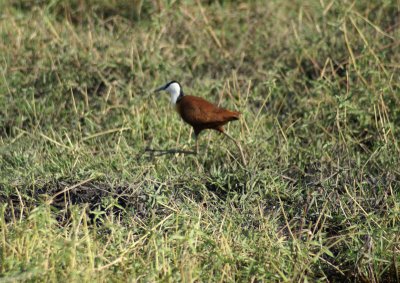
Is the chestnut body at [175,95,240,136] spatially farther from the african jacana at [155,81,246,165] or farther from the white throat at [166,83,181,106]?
the white throat at [166,83,181,106]

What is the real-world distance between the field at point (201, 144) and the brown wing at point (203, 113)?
0.26m

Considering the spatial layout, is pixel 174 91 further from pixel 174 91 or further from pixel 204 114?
pixel 204 114

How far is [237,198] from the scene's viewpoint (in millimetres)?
4941

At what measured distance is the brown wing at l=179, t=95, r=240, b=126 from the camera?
17.0 feet

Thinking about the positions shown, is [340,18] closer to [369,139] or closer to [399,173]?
[369,139]

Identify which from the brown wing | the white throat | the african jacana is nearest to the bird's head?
the white throat

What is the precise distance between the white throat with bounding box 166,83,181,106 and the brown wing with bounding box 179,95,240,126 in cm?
35

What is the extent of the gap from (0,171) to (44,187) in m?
0.45

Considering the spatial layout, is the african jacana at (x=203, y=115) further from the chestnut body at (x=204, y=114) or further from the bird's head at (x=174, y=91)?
the bird's head at (x=174, y=91)

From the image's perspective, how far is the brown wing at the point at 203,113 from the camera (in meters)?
5.17

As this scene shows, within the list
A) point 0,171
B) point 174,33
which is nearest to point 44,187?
point 0,171

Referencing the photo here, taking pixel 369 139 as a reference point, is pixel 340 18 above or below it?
above

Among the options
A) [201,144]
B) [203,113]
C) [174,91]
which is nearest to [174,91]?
[174,91]

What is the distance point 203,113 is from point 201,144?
1.60 ft
